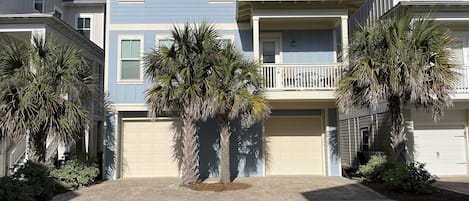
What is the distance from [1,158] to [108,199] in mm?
5431

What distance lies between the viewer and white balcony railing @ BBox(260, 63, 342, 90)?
1438 cm

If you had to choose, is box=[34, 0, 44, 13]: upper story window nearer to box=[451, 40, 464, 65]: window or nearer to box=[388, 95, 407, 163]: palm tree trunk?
box=[388, 95, 407, 163]: palm tree trunk

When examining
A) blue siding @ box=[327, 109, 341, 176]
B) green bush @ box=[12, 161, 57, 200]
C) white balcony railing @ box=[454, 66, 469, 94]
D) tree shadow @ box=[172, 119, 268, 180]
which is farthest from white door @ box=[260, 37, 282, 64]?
green bush @ box=[12, 161, 57, 200]

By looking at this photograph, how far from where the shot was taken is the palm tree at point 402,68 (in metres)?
11.3

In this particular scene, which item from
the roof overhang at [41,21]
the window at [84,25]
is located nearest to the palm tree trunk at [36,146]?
the roof overhang at [41,21]

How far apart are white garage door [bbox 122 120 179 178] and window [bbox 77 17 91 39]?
8039 millimetres

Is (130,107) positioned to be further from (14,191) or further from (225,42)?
(14,191)

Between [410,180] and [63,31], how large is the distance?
12.7 meters

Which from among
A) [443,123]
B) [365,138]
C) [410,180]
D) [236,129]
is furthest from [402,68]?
[236,129]

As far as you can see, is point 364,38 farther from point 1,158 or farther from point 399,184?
point 1,158

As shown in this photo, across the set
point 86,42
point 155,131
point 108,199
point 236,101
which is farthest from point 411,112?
point 86,42

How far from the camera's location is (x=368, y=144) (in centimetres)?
1636

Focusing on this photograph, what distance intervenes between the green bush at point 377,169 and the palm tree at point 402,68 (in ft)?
1.28

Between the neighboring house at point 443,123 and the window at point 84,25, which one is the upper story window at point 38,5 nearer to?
the window at point 84,25
